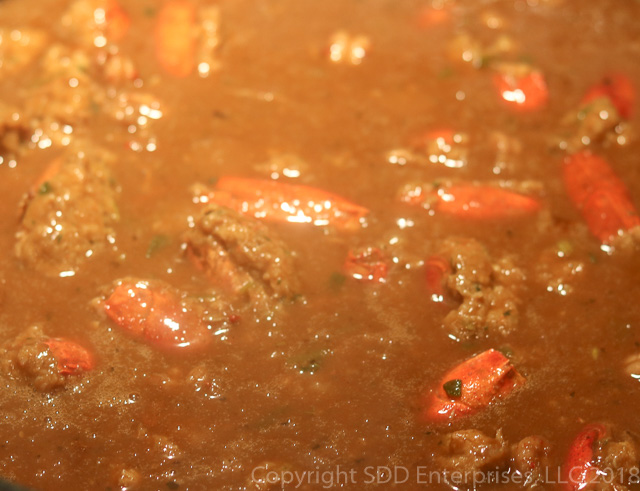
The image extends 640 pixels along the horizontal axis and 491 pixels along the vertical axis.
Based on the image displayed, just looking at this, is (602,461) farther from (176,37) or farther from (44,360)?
(176,37)

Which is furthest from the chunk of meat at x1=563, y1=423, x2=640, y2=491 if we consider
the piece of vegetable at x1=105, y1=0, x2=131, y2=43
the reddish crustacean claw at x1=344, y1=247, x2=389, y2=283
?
the piece of vegetable at x1=105, y1=0, x2=131, y2=43

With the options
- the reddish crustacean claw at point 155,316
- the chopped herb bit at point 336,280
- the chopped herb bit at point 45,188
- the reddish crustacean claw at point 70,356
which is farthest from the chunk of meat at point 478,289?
the chopped herb bit at point 45,188

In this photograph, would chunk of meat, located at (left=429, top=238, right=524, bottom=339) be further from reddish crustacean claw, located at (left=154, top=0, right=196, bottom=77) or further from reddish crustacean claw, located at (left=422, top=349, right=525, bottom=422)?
reddish crustacean claw, located at (left=154, top=0, right=196, bottom=77)

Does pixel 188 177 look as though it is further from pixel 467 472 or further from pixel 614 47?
pixel 614 47

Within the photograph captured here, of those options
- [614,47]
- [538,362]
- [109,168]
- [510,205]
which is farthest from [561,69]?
[109,168]

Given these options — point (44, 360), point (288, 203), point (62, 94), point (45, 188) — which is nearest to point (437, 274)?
point (288, 203)

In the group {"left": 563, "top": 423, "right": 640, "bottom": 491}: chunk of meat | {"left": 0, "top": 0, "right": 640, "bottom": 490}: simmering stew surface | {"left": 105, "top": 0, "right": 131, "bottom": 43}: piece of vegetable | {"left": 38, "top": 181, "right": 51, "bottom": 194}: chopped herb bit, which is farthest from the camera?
{"left": 105, "top": 0, "right": 131, "bottom": 43}: piece of vegetable

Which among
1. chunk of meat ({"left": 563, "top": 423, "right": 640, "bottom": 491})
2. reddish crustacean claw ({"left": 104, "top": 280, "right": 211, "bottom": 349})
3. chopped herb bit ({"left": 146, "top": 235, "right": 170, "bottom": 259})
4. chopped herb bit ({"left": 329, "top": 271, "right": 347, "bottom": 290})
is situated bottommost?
chunk of meat ({"left": 563, "top": 423, "right": 640, "bottom": 491})
